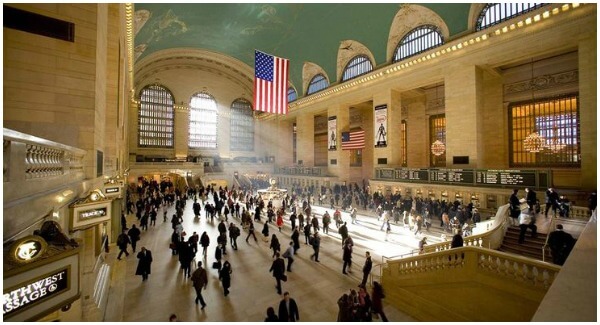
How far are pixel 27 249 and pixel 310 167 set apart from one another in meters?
23.1

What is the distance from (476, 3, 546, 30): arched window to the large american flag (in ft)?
34.3

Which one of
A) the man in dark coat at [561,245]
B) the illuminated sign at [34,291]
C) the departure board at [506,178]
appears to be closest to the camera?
the illuminated sign at [34,291]

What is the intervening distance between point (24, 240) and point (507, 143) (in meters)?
19.6

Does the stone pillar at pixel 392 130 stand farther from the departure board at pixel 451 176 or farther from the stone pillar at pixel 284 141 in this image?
the stone pillar at pixel 284 141

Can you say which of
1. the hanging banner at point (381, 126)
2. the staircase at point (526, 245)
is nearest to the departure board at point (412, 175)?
the hanging banner at point (381, 126)

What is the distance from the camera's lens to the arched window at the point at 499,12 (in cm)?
1286

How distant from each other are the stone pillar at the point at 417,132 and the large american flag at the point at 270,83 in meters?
10.8

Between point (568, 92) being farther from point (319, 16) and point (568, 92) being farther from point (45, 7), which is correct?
point (45, 7)

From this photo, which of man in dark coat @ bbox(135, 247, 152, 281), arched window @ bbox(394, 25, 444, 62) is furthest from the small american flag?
man in dark coat @ bbox(135, 247, 152, 281)

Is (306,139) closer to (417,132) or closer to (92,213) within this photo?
(417,132)

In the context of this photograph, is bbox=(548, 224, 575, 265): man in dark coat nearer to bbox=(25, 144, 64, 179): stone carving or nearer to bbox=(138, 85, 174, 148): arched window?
bbox=(25, 144, 64, 179): stone carving

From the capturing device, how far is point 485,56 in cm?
1402

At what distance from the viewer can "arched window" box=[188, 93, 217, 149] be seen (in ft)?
108

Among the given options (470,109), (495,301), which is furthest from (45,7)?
(470,109)
